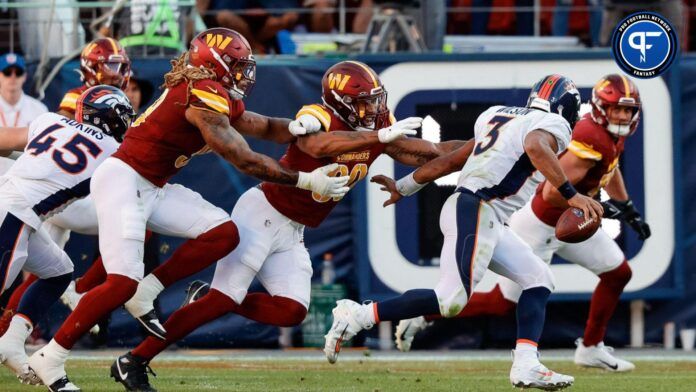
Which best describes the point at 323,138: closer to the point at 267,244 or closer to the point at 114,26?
the point at 267,244

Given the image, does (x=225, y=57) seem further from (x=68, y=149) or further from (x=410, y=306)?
(x=410, y=306)

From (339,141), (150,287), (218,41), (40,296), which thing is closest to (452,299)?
(339,141)

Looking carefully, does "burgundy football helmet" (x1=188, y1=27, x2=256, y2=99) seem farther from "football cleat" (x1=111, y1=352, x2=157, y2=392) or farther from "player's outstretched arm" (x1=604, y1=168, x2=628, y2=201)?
"player's outstretched arm" (x1=604, y1=168, x2=628, y2=201)

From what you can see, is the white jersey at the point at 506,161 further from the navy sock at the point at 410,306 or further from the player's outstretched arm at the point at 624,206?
the player's outstretched arm at the point at 624,206

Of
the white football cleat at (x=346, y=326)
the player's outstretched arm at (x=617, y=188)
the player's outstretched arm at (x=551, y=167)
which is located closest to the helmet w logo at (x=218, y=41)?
the white football cleat at (x=346, y=326)

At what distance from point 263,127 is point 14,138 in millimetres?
1307

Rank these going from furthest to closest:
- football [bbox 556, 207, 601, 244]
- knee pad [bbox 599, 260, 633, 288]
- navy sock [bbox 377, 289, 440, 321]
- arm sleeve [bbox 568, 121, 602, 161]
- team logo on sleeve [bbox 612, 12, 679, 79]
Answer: team logo on sleeve [bbox 612, 12, 679, 79], knee pad [bbox 599, 260, 633, 288], arm sleeve [bbox 568, 121, 602, 161], football [bbox 556, 207, 601, 244], navy sock [bbox 377, 289, 440, 321]

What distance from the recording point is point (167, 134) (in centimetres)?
682

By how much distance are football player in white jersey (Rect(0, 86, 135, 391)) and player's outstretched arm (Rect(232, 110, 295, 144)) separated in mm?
592

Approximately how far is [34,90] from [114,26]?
845mm

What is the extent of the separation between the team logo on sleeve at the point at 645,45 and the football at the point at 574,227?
2.51 meters

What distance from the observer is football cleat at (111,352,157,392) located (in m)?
6.86

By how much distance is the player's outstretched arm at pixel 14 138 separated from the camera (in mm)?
7320

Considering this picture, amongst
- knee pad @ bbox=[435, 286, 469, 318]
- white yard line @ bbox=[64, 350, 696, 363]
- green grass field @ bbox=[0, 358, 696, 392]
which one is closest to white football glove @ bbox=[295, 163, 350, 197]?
knee pad @ bbox=[435, 286, 469, 318]
